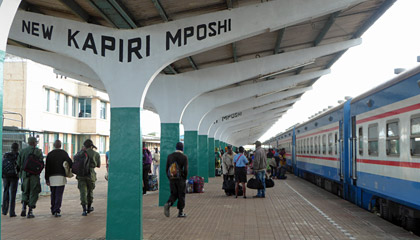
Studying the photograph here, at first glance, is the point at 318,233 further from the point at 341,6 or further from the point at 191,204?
the point at 191,204

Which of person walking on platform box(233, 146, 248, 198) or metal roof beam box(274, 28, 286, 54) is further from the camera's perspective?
person walking on platform box(233, 146, 248, 198)

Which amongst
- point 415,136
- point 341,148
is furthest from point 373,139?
point 341,148

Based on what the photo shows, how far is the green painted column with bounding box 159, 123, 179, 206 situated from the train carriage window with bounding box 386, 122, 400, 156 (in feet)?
21.1

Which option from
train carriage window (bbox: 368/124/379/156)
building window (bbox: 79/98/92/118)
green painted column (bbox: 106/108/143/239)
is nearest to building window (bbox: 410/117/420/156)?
train carriage window (bbox: 368/124/379/156)

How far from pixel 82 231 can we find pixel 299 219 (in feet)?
16.0

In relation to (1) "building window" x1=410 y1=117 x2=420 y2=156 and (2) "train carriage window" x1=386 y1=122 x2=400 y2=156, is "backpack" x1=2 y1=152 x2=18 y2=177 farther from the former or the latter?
(1) "building window" x1=410 y1=117 x2=420 y2=156

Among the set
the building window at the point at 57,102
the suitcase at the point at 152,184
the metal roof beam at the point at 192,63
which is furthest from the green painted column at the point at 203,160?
the building window at the point at 57,102

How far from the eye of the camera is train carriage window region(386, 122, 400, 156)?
8976 millimetres

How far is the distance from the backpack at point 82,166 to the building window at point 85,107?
1316 inches

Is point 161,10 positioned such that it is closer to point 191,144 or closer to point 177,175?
point 177,175

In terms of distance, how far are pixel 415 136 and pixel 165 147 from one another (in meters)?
7.75

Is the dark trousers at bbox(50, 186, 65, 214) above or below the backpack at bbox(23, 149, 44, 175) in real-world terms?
below

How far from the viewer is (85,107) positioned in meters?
44.3

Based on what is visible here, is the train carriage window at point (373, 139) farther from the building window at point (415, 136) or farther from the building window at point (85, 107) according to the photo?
the building window at point (85, 107)
